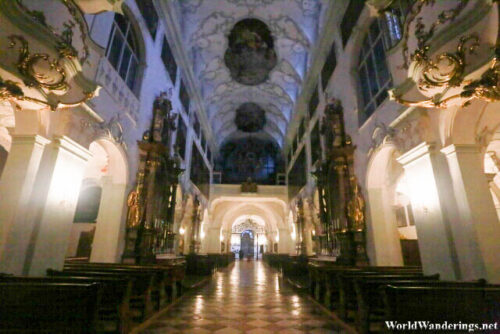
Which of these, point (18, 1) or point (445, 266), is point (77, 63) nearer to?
point (18, 1)

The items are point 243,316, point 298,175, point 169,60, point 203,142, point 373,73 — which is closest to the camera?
→ point 243,316

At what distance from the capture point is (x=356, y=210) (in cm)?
714

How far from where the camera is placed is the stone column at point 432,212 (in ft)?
13.6

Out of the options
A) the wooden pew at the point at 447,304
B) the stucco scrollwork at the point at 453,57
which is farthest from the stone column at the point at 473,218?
the wooden pew at the point at 447,304

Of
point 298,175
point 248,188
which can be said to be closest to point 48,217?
point 298,175

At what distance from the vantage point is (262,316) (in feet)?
13.6

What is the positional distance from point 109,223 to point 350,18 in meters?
9.93

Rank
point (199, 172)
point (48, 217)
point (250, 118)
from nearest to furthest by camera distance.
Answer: point (48, 217), point (199, 172), point (250, 118)

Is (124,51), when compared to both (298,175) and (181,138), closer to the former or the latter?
(181,138)

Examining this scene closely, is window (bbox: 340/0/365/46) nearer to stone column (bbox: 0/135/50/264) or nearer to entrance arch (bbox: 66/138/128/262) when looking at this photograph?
entrance arch (bbox: 66/138/128/262)

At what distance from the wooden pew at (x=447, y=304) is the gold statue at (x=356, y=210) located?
4.57 metres

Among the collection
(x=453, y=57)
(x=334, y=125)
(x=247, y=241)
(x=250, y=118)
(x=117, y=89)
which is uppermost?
(x=250, y=118)

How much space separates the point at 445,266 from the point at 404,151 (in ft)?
7.45

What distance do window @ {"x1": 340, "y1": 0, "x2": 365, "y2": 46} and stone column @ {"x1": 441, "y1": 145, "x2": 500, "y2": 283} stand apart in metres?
5.92
